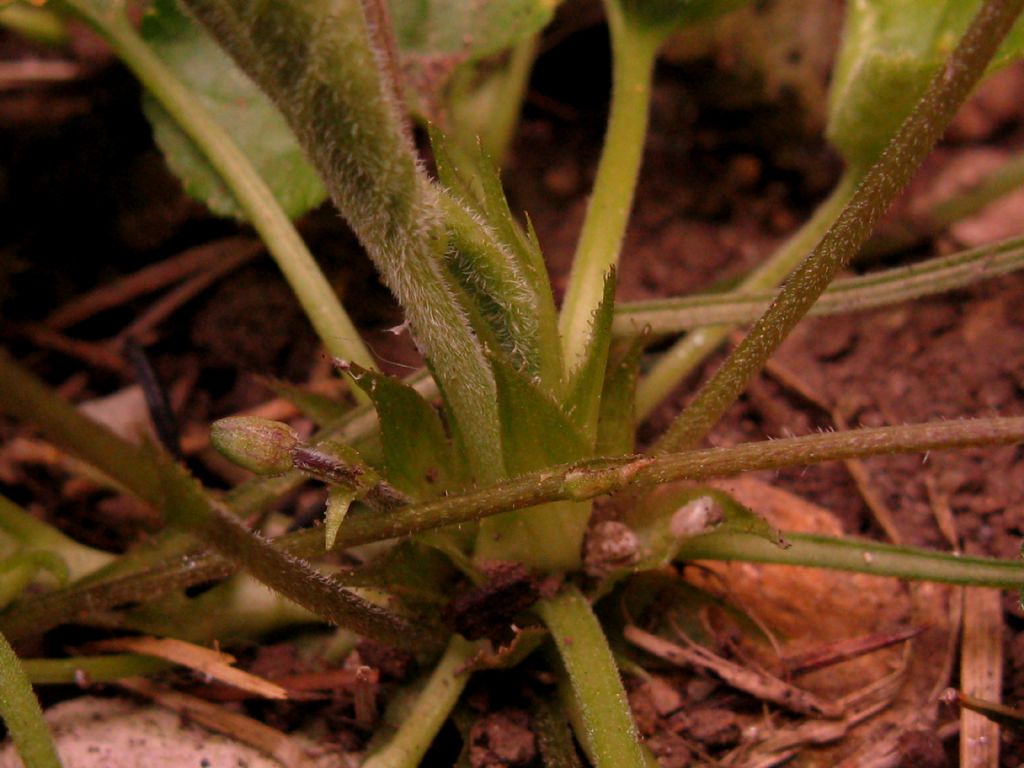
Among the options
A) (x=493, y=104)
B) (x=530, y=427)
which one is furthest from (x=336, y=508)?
(x=493, y=104)

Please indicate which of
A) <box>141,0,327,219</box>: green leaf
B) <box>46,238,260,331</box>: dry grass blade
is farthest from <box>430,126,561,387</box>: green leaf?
<box>46,238,260,331</box>: dry grass blade

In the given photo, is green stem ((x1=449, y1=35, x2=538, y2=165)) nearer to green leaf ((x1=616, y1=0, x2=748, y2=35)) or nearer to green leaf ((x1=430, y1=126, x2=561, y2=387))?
green leaf ((x1=616, y1=0, x2=748, y2=35))

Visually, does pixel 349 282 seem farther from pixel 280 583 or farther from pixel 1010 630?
pixel 1010 630

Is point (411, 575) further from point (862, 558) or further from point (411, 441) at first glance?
point (862, 558)

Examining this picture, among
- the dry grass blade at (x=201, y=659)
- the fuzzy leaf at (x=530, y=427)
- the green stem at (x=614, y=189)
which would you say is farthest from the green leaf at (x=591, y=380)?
the dry grass blade at (x=201, y=659)

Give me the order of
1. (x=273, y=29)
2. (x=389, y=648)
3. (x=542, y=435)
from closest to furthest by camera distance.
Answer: (x=273, y=29)
(x=542, y=435)
(x=389, y=648)

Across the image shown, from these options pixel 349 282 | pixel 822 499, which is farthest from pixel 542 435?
pixel 349 282
